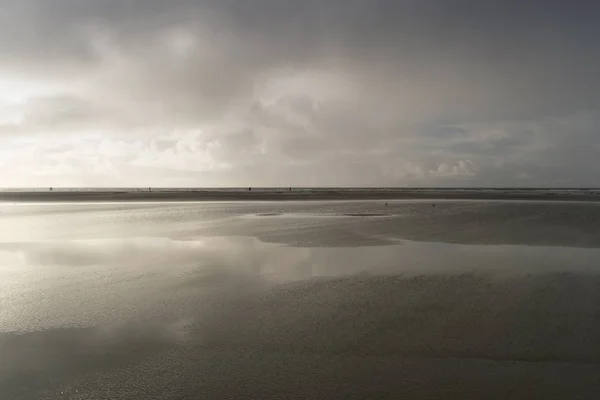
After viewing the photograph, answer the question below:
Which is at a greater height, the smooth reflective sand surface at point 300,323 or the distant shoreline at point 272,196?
the distant shoreline at point 272,196

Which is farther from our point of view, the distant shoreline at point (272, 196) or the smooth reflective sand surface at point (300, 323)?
the distant shoreline at point (272, 196)

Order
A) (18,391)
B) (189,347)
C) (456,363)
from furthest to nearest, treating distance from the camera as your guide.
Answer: (189,347), (456,363), (18,391)

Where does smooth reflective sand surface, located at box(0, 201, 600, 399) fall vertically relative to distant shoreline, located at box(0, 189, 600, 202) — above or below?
below

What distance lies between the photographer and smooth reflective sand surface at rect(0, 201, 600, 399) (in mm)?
6004

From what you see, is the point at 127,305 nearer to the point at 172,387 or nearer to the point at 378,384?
the point at 172,387

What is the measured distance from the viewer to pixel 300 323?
8.56 metres

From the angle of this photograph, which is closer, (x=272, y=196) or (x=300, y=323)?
(x=300, y=323)

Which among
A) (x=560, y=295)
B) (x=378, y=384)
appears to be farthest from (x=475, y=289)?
(x=378, y=384)

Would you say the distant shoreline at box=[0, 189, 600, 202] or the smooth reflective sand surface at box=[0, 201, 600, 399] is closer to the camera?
the smooth reflective sand surface at box=[0, 201, 600, 399]

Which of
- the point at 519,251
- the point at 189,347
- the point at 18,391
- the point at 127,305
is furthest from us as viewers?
the point at 519,251

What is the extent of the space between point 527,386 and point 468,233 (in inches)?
726

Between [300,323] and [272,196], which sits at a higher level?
[272,196]

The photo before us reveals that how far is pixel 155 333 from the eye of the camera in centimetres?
806

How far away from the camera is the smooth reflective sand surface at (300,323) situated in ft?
19.7
